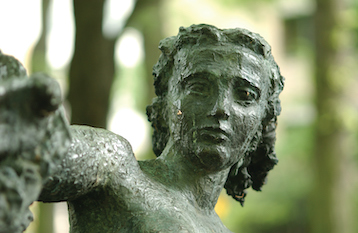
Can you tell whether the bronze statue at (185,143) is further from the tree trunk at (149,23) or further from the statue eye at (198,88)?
the tree trunk at (149,23)

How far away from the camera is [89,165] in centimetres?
226

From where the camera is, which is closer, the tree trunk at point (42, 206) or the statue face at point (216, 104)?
the statue face at point (216, 104)

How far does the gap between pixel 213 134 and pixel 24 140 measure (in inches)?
42.4

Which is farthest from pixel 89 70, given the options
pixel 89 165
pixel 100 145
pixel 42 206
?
pixel 42 206

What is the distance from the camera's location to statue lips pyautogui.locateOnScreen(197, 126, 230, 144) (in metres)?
2.62

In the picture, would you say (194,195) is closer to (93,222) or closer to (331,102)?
(93,222)

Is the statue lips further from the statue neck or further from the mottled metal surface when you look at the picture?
the mottled metal surface

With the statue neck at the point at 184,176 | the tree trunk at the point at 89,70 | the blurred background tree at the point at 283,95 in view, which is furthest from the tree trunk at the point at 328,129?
the statue neck at the point at 184,176

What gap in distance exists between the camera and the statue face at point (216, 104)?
263cm

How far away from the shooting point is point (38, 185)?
1.81 m

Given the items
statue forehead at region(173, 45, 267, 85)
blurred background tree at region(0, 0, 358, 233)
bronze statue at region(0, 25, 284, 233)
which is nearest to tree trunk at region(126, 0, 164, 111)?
blurred background tree at region(0, 0, 358, 233)

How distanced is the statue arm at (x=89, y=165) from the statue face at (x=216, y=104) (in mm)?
323

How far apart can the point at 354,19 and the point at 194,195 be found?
541cm

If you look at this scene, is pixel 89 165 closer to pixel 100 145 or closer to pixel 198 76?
pixel 100 145
